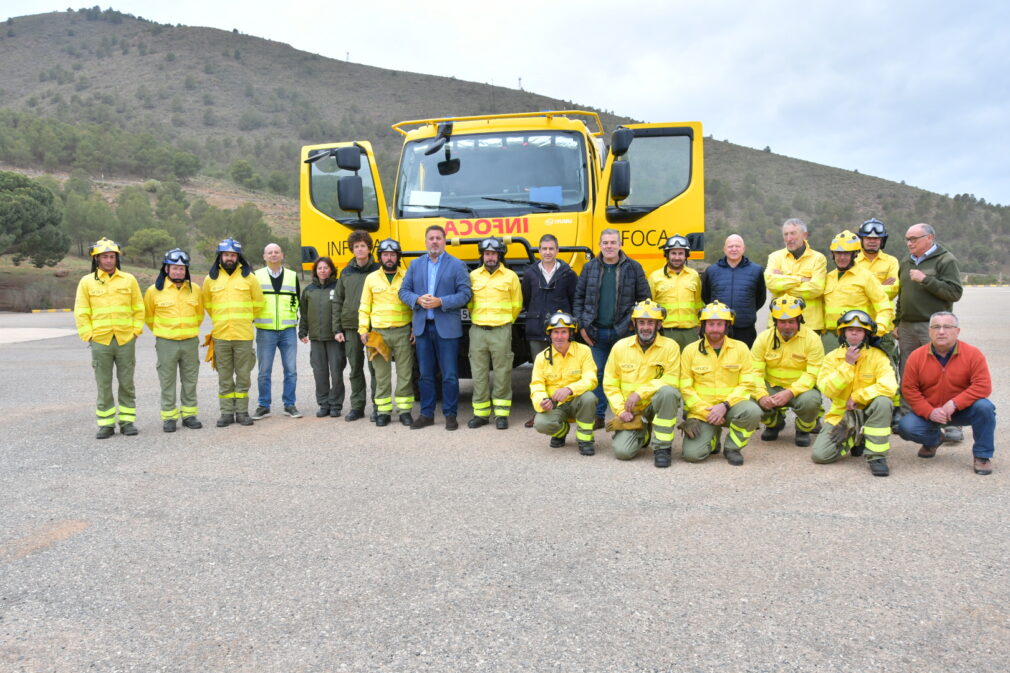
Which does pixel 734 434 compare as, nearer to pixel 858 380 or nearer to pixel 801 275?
pixel 858 380

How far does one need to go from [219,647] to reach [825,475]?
4.24m

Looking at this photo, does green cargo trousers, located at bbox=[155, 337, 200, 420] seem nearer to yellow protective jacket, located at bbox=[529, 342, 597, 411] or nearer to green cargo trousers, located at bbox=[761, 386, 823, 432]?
yellow protective jacket, located at bbox=[529, 342, 597, 411]

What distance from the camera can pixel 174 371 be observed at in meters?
7.35

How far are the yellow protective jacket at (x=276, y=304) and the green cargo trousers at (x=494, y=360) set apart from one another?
2.06 meters

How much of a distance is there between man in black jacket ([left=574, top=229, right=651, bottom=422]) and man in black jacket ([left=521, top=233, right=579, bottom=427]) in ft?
0.52

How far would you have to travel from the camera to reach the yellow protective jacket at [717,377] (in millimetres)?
6145

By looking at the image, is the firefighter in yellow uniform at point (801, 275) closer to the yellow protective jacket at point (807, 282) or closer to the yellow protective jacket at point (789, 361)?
the yellow protective jacket at point (807, 282)

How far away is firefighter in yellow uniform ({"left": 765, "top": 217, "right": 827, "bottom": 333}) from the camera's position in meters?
6.73

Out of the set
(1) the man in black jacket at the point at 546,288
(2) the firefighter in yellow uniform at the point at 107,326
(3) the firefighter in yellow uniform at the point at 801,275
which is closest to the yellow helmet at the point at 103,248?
(2) the firefighter in yellow uniform at the point at 107,326

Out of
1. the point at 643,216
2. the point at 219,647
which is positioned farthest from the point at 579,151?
the point at 219,647

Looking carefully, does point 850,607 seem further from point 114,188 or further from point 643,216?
point 114,188

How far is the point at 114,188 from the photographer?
5912cm

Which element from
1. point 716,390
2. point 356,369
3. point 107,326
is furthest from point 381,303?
point 716,390

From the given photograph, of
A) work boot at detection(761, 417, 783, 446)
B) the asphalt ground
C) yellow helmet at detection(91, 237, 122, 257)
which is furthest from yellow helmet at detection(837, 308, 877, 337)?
yellow helmet at detection(91, 237, 122, 257)
